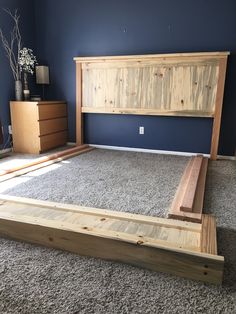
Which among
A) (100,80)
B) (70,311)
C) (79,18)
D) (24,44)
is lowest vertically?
(70,311)

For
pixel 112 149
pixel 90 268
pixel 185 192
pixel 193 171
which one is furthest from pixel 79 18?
pixel 90 268

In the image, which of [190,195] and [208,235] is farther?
[190,195]

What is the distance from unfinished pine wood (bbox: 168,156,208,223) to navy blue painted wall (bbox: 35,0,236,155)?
945 millimetres

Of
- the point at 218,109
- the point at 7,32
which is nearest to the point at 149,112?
the point at 218,109

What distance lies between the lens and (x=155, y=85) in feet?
12.5

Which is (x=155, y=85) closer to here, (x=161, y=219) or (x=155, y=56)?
(x=155, y=56)

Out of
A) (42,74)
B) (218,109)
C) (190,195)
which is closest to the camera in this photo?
(190,195)

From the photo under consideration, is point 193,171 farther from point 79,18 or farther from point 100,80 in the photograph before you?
point 79,18

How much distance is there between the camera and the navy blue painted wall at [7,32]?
3.83 m

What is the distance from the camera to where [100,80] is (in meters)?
4.08

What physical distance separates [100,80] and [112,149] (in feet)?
3.59

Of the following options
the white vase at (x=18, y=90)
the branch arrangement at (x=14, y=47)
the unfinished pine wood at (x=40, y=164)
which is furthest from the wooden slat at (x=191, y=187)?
the branch arrangement at (x=14, y=47)

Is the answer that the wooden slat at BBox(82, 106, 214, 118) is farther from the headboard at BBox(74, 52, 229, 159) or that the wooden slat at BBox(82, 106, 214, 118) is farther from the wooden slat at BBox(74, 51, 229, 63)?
the wooden slat at BBox(74, 51, 229, 63)

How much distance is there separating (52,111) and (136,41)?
1650 millimetres
